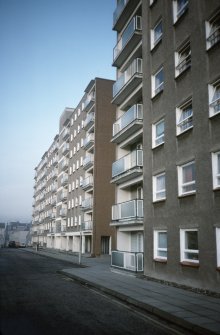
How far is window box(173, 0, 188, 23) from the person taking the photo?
16502 mm

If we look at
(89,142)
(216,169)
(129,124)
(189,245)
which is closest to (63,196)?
(89,142)

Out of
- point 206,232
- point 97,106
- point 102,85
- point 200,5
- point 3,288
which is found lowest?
point 3,288

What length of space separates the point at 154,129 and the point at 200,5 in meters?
6.41

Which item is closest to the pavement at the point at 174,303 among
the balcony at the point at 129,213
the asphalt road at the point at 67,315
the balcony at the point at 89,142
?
the asphalt road at the point at 67,315

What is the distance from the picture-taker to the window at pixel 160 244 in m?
16.6

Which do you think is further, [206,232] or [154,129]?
[154,129]

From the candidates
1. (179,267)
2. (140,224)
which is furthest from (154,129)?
(179,267)

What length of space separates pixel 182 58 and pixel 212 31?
2416mm

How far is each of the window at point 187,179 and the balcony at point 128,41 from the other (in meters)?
11.0

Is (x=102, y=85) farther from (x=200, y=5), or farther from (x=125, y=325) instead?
(x=125, y=325)

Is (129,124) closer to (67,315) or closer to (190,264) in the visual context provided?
(190,264)

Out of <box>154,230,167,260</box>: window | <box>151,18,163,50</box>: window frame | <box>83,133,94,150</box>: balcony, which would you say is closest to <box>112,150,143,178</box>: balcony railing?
<box>154,230,167,260</box>: window

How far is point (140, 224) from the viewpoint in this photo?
21172mm

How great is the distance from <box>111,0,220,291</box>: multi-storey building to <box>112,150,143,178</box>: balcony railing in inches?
2.8
